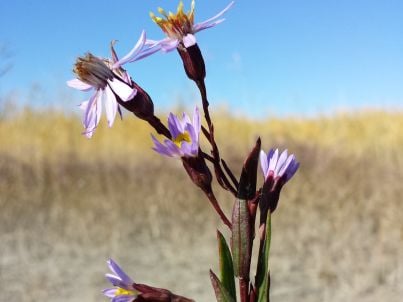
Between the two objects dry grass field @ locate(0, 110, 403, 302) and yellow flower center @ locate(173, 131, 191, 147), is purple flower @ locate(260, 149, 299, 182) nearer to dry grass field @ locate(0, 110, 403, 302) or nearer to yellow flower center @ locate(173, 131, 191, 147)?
yellow flower center @ locate(173, 131, 191, 147)

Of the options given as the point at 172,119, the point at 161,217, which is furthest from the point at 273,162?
the point at 161,217

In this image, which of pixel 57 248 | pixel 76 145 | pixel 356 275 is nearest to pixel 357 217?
pixel 356 275

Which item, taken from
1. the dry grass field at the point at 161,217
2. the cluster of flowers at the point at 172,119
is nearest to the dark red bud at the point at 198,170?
the cluster of flowers at the point at 172,119

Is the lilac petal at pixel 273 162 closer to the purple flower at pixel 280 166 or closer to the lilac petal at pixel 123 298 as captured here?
the purple flower at pixel 280 166

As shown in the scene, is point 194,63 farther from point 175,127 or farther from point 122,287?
point 122,287

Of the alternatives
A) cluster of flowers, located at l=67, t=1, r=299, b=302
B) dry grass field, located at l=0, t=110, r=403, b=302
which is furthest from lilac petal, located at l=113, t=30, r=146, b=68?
dry grass field, located at l=0, t=110, r=403, b=302

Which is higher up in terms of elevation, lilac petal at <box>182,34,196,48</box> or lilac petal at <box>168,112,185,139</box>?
lilac petal at <box>182,34,196,48</box>

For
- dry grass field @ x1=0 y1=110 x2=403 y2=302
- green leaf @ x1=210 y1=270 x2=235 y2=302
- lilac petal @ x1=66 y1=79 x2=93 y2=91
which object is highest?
dry grass field @ x1=0 y1=110 x2=403 y2=302
